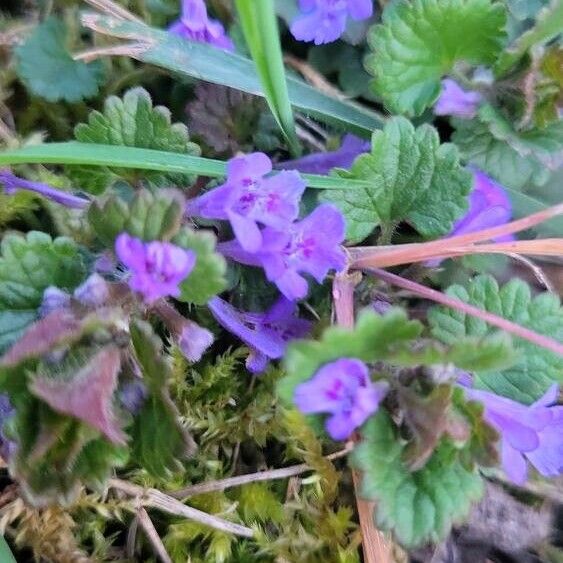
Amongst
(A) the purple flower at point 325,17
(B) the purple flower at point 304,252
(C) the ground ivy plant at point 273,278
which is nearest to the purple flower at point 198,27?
(C) the ground ivy plant at point 273,278

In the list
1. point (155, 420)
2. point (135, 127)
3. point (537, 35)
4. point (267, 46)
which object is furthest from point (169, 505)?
point (537, 35)

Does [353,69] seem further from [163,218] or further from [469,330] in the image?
[163,218]

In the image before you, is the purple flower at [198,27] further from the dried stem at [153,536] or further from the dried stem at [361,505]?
the dried stem at [153,536]

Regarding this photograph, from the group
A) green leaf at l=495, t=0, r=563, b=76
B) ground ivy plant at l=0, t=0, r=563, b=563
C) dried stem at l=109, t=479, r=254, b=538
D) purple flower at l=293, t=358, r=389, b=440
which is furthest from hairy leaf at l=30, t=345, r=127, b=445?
green leaf at l=495, t=0, r=563, b=76

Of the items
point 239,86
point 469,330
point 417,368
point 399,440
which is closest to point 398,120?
point 239,86

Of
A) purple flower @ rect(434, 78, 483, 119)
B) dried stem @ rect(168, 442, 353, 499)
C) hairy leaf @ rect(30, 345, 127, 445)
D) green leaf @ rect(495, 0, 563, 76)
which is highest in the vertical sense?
green leaf @ rect(495, 0, 563, 76)

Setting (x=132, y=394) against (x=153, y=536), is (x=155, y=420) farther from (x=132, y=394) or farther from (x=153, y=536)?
(x=153, y=536)

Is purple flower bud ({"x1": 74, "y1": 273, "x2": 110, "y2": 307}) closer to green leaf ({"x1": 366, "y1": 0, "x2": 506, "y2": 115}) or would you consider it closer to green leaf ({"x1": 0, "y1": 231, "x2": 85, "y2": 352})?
green leaf ({"x1": 0, "y1": 231, "x2": 85, "y2": 352})
